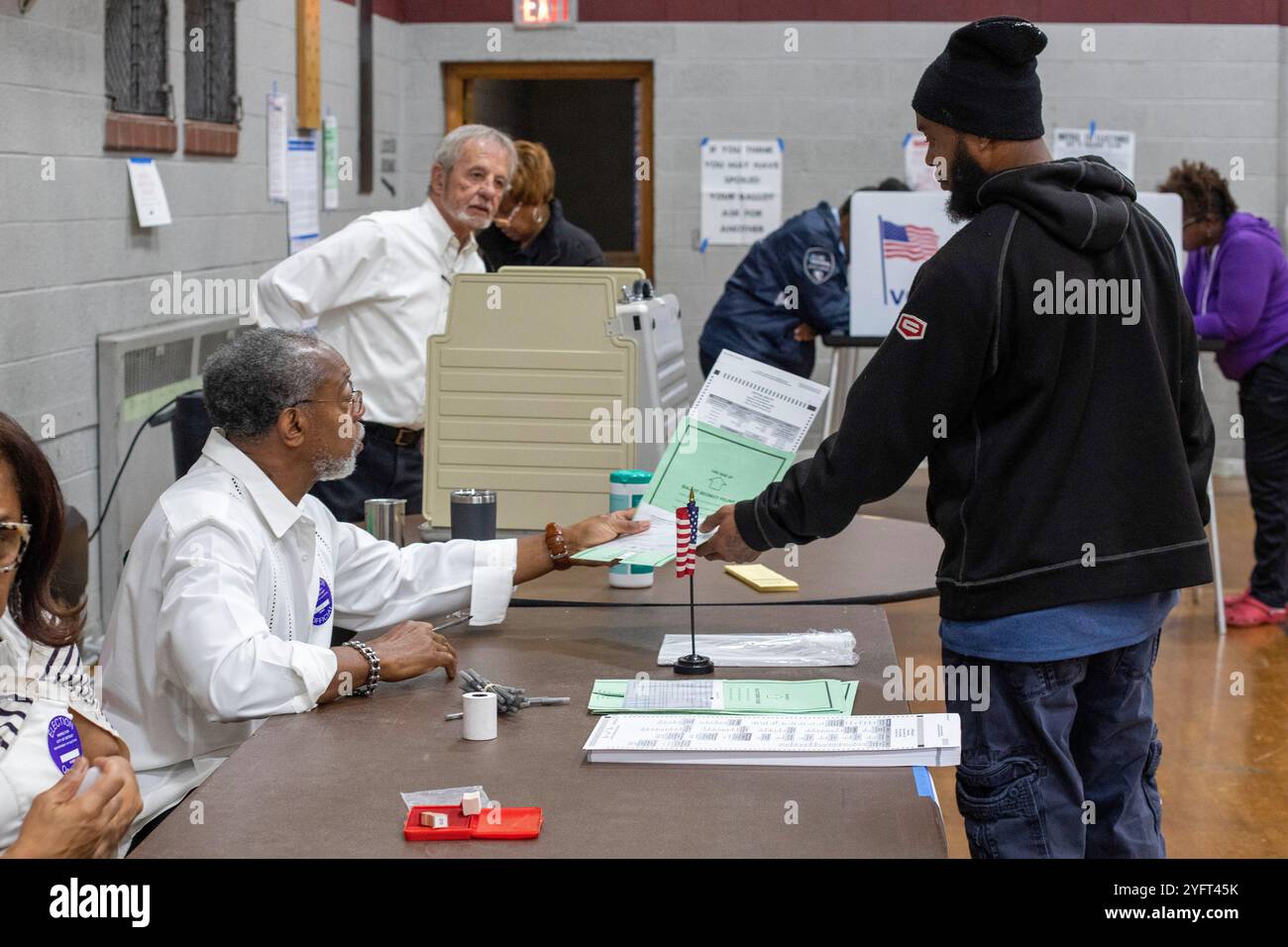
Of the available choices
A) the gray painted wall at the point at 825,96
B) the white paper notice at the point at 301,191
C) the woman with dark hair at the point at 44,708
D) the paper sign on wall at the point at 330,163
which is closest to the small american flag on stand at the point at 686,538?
the woman with dark hair at the point at 44,708

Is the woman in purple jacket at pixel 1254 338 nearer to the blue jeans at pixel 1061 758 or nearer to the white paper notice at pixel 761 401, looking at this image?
the white paper notice at pixel 761 401

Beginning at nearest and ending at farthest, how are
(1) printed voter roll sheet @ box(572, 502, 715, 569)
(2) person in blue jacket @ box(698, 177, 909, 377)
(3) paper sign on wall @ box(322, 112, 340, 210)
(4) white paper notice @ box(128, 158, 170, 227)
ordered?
(1) printed voter roll sheet @ box(572, 502, 715, 569) → (4) white paper notice @ box(128, 158, 170, 227) → (2) person in blue jacket @ box(698, 177, 909, 377) → (3) paper sign on wall @ box(322, 112, 340, 210)

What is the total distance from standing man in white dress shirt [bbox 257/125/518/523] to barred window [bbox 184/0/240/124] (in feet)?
4.96

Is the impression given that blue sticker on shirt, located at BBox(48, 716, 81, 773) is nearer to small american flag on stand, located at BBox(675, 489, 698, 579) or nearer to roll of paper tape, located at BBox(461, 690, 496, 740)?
roll of paper tape, located at BBox(461, 690, 496, 740)

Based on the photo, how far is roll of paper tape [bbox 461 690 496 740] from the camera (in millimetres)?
1772

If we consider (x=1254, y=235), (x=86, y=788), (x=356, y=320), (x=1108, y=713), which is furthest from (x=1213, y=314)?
(x=86, y=788)

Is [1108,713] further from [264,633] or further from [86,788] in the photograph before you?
[86,788]

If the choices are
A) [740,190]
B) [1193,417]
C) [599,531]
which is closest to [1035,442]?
[1193,417]

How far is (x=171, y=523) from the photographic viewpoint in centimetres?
199

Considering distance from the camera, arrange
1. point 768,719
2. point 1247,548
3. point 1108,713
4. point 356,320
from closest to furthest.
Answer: point 768,719, point 1108,713, point 356,320, point 1247,548

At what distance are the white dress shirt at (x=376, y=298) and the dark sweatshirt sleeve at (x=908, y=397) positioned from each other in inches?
72.7

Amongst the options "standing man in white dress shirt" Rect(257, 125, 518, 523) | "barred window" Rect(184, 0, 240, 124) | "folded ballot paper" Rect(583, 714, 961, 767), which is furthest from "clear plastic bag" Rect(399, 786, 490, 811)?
"barred window" Rect(184, 0, 240, 124)

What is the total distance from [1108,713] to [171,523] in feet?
4.02

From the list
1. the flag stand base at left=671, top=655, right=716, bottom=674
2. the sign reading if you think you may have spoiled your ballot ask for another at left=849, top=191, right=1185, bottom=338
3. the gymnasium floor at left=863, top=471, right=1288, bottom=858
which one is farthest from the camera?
the sign reading if you think you may have spoiled your ballot ask for another at left=849, top=191, right=1185, bottom=338
